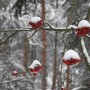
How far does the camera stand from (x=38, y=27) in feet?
7.53

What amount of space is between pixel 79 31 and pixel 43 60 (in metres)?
9.08

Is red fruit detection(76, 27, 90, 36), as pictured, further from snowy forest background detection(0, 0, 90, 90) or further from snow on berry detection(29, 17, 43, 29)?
snowy forest background detection(0, 0, 90, 90)

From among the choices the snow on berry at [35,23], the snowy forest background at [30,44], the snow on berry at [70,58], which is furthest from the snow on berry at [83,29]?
the snowy forest background at [30,44]

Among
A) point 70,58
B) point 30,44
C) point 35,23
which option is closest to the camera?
point 70,58

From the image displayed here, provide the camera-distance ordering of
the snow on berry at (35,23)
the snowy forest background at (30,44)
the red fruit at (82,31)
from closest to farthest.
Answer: the red fruit at (82,31) → the snow on berry at (35,23) → the snowy forest background at (30,44)

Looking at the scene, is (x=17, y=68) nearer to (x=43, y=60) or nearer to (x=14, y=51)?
(x=43, y=60)

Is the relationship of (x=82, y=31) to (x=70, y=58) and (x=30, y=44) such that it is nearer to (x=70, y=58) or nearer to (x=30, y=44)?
(x=70, y=58)

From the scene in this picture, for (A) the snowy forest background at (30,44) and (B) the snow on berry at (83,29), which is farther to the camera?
(A) the snowy forest background at (30,44)

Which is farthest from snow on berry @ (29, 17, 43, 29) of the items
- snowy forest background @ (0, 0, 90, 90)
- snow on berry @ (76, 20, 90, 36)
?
snowy forest background @ (0, 0, 90, 90)

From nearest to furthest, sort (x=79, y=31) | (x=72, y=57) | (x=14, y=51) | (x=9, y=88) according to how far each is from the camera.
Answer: (x=72, y=57) → (x=79, y=31) → (x=9, y=88) → (x=14, y=51)

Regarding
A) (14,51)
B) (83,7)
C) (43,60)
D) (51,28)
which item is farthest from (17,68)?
(51,28)

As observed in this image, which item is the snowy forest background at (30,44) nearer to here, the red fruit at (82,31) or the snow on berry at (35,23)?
the snow on berry at (35,23)

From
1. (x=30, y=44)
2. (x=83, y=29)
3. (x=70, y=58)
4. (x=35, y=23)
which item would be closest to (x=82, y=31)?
(x=83, y=29)

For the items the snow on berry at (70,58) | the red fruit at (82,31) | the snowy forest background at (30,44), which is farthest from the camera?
the snowy forest background at (30,44)
